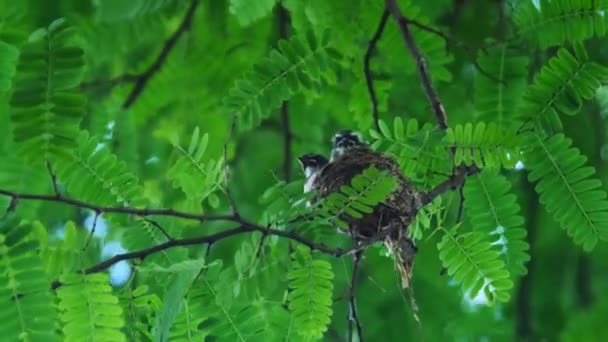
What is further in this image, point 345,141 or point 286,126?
point 286,126

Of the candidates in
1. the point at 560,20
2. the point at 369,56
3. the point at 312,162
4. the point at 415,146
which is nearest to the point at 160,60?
the point at 312,162

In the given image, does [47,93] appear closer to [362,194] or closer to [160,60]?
[362,194]

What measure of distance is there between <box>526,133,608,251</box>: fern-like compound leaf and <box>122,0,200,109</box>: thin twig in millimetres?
2147

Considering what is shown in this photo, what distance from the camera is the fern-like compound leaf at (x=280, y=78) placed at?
2.87 m

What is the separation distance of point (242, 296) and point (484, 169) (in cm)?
73

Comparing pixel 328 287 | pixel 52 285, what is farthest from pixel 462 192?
pixel 52 285

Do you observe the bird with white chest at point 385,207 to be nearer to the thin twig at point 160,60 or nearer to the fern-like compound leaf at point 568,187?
the fern-like compound leaf at point 568,187

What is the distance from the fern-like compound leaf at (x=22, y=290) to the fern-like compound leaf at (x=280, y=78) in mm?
648

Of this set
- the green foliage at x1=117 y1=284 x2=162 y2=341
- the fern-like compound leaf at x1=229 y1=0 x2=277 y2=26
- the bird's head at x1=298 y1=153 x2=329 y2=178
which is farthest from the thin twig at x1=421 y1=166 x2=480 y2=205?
the bird's head at x1=298 y1=153 x2=329 y2=178

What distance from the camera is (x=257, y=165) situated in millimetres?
5699

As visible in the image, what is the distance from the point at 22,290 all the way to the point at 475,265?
1.05m

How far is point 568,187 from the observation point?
2.87 meters

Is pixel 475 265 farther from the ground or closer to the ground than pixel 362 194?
closer to the ground

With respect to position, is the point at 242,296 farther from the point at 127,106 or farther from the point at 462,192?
the point at 127,106
